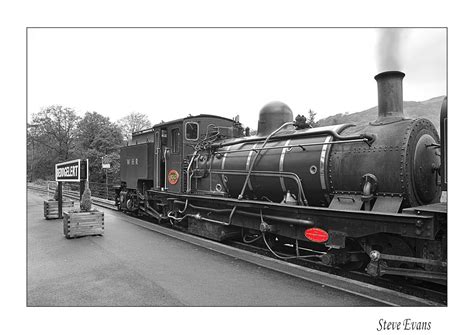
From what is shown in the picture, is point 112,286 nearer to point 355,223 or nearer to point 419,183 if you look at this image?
point 355,223

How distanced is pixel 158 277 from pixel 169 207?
4.96 metres

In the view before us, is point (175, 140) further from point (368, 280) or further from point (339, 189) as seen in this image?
point (368, 280)

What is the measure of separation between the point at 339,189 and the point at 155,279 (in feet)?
11.2

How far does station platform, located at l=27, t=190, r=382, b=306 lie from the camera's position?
4.65 m

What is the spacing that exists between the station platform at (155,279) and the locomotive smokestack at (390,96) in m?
2.90

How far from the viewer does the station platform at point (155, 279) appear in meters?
4.65

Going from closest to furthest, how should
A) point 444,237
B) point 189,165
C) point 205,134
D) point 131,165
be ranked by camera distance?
1. point 444,237
2. point 189,165
3. point 205,134
4. point 131,165

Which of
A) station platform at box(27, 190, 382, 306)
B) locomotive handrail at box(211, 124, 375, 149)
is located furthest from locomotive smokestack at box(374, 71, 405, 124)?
station platform at box(27, 190, 382, 306)

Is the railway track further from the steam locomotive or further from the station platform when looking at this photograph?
the station platform

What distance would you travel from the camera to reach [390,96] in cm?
546

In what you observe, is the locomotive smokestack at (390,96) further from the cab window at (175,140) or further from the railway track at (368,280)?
the cab window at (175,140)

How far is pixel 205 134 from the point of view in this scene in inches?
388

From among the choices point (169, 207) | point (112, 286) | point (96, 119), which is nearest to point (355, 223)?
point (112, 286)

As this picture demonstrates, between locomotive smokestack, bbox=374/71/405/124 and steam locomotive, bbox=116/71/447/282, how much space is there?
1cm
